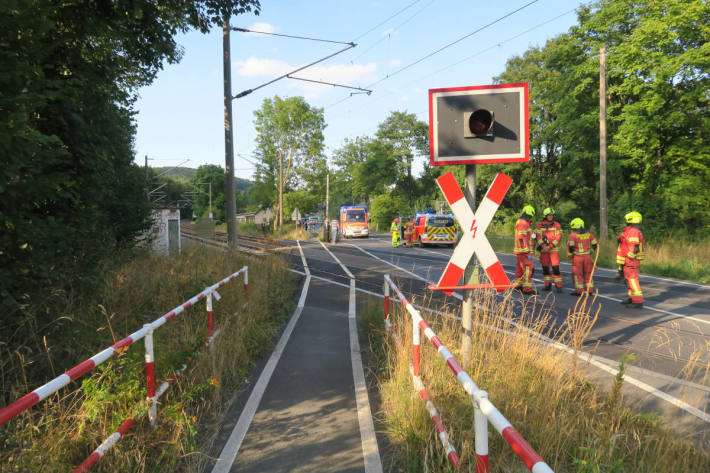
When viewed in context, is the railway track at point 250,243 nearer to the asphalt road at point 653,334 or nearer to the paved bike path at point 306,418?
the asphalt road at point 653,334

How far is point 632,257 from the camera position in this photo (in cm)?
883

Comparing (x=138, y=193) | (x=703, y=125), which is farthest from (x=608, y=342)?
(x=703, y=125)

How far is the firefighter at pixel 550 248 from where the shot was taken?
10.5 m

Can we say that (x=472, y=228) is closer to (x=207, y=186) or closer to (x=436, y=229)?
(x=436, y=229)

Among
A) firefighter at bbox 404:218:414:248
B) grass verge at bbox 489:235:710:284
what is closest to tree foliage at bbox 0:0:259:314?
grass verge at bbox 489:235:710:284

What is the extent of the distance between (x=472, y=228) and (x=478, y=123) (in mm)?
886

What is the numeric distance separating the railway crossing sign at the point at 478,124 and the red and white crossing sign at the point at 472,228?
0.71 ft

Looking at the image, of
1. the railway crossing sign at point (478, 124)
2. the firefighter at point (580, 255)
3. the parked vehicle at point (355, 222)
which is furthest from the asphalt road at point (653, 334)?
the parked vehicle at point (355, 222)

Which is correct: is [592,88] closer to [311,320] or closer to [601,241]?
[601,241]

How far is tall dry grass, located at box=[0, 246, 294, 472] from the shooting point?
2908 mm

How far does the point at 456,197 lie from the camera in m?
3.76

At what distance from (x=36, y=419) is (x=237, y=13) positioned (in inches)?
284

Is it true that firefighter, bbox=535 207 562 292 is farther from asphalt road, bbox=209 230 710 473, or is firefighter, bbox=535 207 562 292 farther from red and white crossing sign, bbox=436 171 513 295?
red and white crossing sign, bbox=436 171 513 295

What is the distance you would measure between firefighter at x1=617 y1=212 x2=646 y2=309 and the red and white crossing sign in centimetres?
643
